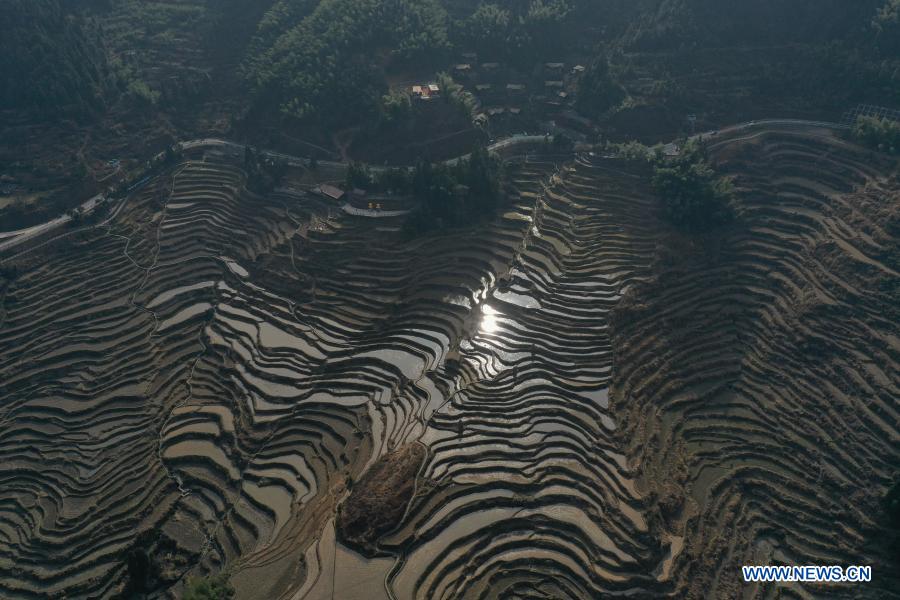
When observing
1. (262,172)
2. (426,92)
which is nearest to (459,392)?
(262,172)

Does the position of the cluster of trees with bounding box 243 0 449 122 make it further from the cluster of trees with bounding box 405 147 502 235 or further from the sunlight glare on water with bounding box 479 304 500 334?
the sunlight glare on water with bounding box 479 304 500 334

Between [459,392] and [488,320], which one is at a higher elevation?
[488,320]

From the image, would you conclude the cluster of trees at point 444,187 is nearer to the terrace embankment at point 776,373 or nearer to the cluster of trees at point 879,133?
the terrace embankment at point 776,373

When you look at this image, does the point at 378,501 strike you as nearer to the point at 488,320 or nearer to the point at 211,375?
the point at 488,320

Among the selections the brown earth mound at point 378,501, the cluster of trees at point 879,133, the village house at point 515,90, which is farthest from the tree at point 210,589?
the cluster of trees at point 879,133

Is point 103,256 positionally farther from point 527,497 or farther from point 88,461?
point 527,497

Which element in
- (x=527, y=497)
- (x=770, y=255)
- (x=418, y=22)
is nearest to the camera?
(x=527, y=497)

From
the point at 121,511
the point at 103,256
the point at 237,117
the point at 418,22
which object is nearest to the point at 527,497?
the point at 121,511
